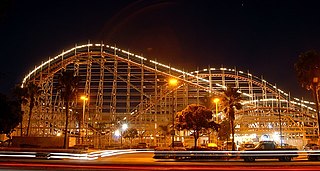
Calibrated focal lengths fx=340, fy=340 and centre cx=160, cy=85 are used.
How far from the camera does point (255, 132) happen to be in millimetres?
49469

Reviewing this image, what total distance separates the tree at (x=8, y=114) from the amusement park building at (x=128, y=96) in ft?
14.4

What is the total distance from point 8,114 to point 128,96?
52.8 ft

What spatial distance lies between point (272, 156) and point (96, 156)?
44.1 feet

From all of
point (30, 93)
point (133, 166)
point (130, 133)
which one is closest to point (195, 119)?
point (130, 133)

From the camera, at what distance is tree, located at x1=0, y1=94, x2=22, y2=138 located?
135ft

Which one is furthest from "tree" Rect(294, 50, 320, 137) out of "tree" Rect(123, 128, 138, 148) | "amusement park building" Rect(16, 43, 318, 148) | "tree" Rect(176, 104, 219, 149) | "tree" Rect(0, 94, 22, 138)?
"tree" Rect(0, 94, 22, 138)

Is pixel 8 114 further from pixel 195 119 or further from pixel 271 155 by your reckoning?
pixel 271 155

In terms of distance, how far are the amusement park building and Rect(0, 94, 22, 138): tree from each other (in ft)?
14.4

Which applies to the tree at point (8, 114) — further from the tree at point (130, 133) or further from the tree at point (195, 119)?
the tree at point (195, 119)

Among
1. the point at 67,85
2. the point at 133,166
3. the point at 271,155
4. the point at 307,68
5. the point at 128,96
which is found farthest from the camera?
the point at 128,96

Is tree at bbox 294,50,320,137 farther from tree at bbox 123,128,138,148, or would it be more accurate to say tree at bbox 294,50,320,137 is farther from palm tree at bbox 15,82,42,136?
palm tree at bbox 15,82,42,136

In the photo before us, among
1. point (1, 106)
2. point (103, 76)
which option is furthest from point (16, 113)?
point (103, 76)

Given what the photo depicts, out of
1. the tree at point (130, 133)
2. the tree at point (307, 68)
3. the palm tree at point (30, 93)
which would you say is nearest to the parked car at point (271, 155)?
the tree at point (307, 68)

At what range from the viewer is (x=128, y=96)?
1950 inches
